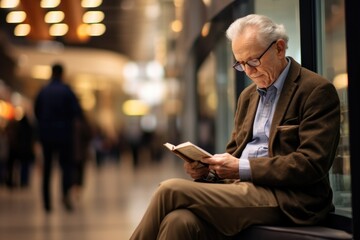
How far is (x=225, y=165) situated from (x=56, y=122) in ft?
19.5

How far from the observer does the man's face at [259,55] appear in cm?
341

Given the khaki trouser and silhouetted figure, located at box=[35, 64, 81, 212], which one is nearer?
the khaki trouser

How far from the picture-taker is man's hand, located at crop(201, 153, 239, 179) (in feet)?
11.0

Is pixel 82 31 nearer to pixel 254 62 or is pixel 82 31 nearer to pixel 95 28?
pixel 95 28

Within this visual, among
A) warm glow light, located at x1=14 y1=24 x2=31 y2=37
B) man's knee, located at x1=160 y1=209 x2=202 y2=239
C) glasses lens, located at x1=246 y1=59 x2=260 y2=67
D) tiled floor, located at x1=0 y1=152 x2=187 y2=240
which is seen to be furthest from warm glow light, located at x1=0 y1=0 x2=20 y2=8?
man's knee, located at x1=160 y1=209 x2=202 y2=239

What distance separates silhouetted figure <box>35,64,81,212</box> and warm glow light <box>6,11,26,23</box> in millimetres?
714

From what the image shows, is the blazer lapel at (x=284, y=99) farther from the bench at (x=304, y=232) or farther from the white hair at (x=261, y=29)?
the bench at (x=304, y=232)

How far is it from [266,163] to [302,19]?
1.17m

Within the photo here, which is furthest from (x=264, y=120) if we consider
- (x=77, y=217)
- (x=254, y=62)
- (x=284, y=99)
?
(x=77, y=217)

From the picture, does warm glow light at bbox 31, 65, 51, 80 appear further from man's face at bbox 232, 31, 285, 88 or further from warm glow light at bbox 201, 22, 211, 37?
man's face at bbox 232, 31, 285, 88

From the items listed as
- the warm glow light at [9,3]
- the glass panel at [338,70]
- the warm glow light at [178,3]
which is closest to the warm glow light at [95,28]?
the warm glow light at [178,3]

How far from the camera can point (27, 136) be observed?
12672mm

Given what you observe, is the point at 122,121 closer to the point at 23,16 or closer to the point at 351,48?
the point at 23,16

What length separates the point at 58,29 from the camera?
377 inches
